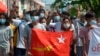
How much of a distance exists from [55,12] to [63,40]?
2177mm

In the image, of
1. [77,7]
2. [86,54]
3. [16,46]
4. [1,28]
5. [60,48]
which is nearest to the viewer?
[86,54]

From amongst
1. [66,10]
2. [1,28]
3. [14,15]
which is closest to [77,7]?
[66,10]

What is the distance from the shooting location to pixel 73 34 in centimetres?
1104

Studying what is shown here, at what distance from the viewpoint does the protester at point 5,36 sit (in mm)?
11188

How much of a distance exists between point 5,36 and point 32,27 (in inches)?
40.7

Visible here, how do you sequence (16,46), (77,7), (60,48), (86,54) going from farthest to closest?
(77,7) → (16,46) → (60,48) → (86,54)

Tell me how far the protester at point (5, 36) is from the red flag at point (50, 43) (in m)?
1.18

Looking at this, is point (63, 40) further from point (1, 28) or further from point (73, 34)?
point (1, 28)

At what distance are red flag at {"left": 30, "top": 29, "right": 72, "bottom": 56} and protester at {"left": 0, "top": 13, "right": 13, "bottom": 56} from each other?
1179mm

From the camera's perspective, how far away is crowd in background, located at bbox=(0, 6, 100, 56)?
10133mm

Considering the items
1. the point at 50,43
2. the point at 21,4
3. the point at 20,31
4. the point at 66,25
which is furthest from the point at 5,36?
the point at 21,4

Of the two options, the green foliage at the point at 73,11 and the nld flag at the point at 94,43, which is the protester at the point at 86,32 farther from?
the green foliage at the point at 73,11

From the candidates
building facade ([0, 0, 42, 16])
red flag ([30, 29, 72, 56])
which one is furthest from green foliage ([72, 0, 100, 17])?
building facade ([0, 0, 42, 16])

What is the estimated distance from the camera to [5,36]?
11227 mm
